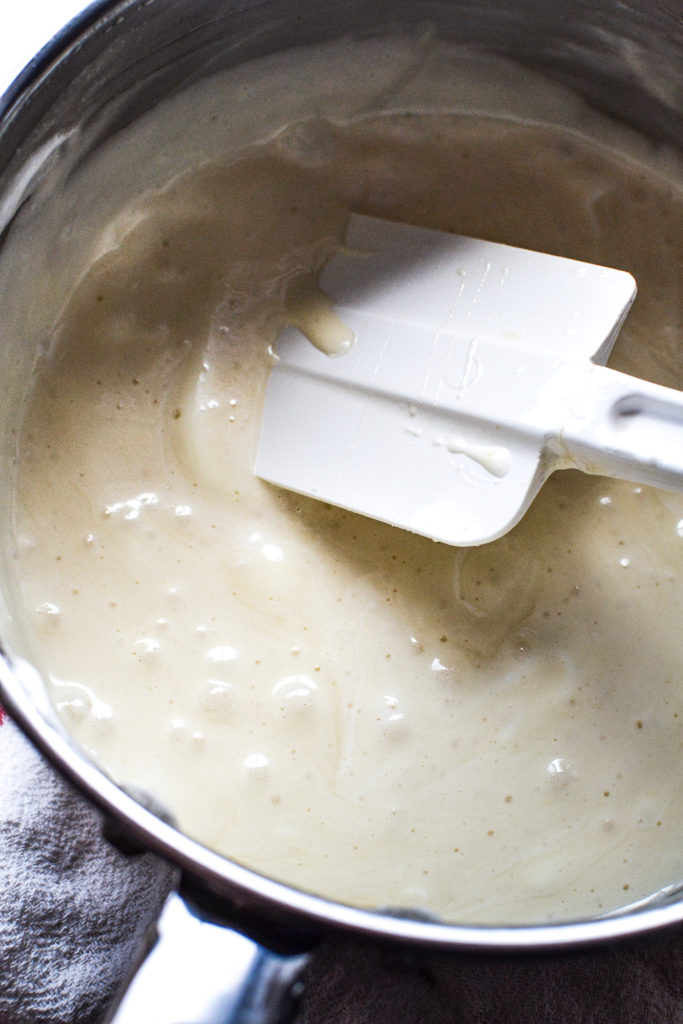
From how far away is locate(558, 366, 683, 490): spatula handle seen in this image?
88 centimetres

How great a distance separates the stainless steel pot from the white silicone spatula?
252mm

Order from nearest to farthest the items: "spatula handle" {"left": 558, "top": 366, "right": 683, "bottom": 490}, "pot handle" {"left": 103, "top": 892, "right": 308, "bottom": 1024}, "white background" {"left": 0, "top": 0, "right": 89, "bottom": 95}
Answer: "pot handle" {"left": 103, "top": 892, "right": 308, "bottom": 1024}, "spatula handle" {"left": 558, "top": 366, "right": 683, "bottom": 490}, "white background" {"left": 0, "top": 0, "right": 89, "bottom": 95}

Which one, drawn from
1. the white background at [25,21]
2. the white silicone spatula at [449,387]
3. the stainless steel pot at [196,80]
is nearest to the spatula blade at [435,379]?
the white silicone spatula at [449,387]

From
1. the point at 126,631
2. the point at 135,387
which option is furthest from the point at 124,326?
the point at 126,631

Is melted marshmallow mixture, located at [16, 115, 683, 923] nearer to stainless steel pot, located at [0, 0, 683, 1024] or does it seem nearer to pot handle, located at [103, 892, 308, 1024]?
stainless steel pot, located at [0, 0, 683, 1024]

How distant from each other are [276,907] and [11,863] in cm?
47

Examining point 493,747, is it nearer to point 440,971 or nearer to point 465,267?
point 440,971

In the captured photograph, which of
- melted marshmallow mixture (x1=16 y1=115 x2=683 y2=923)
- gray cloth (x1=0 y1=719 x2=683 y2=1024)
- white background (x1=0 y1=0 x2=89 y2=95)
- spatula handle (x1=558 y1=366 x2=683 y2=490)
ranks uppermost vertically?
white background (x1=0 y1=0 x2=89 y2=95)

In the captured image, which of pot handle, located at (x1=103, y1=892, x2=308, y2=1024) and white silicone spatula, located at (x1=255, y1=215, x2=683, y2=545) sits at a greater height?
white silicone spatula, located at (x1=255, y1=215, x2=683, y2=545)

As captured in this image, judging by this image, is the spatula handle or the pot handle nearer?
the pot handle

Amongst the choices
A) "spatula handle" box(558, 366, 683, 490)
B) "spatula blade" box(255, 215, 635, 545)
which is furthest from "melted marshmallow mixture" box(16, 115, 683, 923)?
"spatula handle" box(558, 366, 683, 490)

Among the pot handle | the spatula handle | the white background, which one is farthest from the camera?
the white background

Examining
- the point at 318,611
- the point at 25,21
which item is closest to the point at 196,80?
the point at 25,21

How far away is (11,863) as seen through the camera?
1045mm
